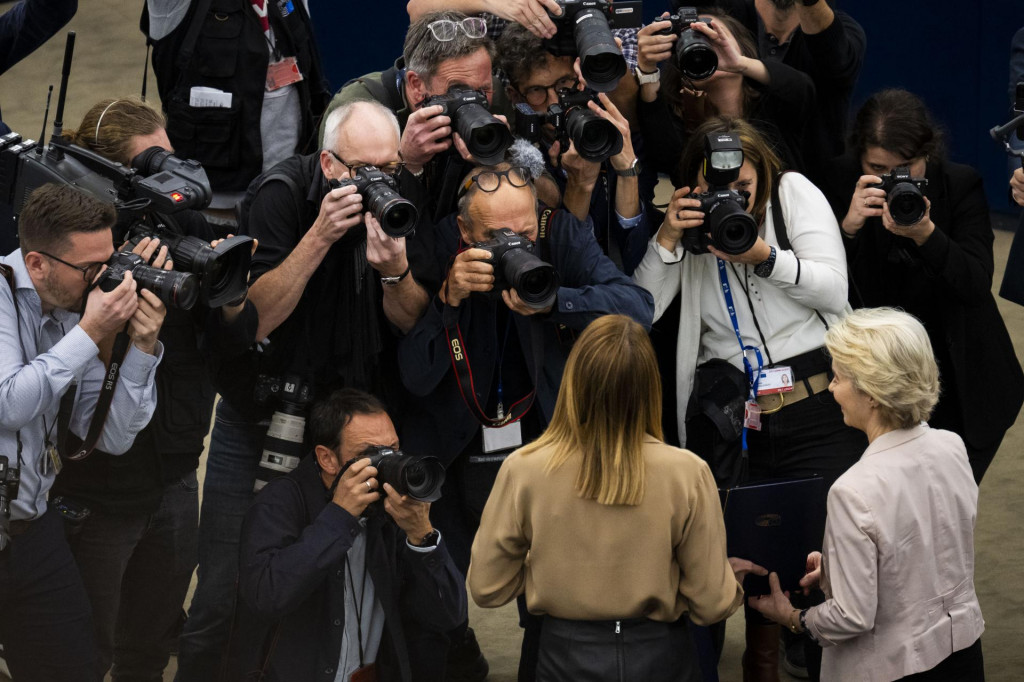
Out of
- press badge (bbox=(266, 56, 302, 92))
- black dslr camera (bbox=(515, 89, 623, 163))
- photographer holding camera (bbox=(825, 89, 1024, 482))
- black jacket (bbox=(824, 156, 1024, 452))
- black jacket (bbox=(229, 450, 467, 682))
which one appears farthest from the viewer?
press badge (bbox=(266, 56, 302, 92))

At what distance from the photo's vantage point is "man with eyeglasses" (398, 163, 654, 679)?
3.38 m

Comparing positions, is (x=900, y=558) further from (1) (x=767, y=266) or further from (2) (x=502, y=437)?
(2) (x=502, y=437)

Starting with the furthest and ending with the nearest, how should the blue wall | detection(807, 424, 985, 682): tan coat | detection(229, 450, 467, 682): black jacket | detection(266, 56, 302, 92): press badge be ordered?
1. the blue wall
2. detection(266, 56, 302, 92): press badge
3. detection(229, 450, 467, 682): black jacket
4. detection(807, 424, 985, 682): tan coat

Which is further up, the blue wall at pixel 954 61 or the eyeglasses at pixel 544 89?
the eyeglasses at pixel 544 89

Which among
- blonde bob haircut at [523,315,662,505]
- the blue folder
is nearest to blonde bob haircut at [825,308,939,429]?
the blue folder

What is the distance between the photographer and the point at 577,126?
3.42 metres

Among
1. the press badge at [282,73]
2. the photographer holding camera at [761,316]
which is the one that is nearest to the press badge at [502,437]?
the photographer holding camera at [761,316]

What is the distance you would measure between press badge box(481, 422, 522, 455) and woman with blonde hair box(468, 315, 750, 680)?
0.62m

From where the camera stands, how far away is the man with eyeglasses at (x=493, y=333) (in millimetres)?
3385

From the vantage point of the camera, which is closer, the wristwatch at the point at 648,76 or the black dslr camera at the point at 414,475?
the black dslr camera at the point at 414,475

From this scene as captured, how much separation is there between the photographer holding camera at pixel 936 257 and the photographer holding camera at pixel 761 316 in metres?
0.24

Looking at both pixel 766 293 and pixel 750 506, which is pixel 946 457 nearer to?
pixel 750 506

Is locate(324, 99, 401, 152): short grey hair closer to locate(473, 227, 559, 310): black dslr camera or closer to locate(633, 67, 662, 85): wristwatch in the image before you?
locate(473, 227, 559, 310): black dslr camera

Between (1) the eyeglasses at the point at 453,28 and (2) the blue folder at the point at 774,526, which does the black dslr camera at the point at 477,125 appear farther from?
(2) the blue folder at the point at 774,526
